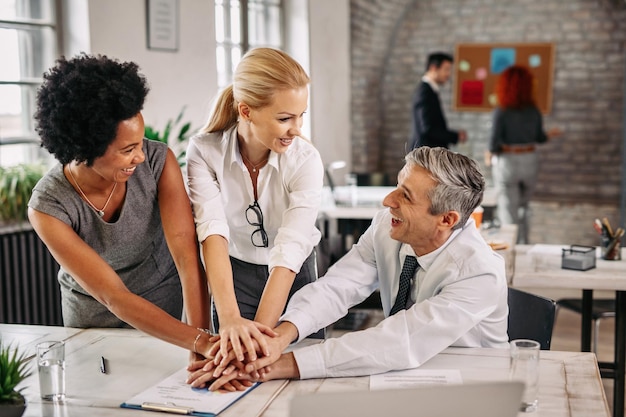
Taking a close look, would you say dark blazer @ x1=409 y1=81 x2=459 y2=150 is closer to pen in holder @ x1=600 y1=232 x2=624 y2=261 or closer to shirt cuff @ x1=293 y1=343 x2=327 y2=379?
pen in holder @ x1=600 y1=232 x2=624 y2=261

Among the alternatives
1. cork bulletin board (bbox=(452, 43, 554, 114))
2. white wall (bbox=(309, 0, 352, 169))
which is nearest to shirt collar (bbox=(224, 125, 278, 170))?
white wall (bbox=(309, 0, 352, 169))

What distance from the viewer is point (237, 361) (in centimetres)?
183

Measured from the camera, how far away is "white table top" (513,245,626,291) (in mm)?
3035

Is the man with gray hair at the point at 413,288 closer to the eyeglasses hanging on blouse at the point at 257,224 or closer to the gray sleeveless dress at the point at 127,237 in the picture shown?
the eyeglasses hanging on blouse at the point at 257,224

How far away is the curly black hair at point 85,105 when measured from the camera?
190 cm

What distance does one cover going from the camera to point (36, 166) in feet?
12.9

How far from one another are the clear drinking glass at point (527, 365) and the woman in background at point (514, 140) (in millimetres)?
4871

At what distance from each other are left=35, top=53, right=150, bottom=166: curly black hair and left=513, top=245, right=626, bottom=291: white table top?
5.90 feet

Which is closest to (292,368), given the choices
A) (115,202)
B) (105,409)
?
(105,409)

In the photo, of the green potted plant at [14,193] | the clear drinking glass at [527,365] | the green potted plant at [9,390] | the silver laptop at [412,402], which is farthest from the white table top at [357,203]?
the silver laptop at [412,402]

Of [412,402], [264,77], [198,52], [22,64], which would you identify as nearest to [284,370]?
[412,402]

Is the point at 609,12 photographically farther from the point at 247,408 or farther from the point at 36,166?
the point at 247,408

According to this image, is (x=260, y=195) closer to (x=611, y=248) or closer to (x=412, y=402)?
(x=412, y=402)

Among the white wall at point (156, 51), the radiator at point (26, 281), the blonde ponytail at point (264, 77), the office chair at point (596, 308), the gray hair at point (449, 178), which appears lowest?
the office chair at point (596, 308)
